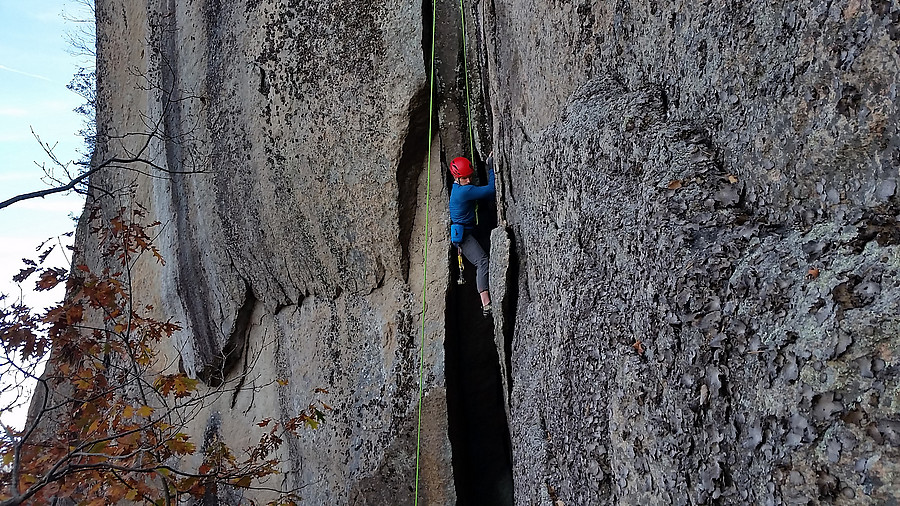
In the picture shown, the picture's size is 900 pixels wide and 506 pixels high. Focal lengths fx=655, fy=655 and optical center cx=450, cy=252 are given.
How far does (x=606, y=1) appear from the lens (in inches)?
129

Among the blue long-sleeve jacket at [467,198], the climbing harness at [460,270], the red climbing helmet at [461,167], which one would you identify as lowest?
the climbing harness at [460,270]

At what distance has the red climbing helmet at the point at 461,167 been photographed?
18.6ft

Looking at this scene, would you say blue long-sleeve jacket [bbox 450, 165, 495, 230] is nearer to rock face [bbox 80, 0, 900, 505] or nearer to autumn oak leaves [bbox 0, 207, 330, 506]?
rock face [bbox 80, 0, 900, 505]

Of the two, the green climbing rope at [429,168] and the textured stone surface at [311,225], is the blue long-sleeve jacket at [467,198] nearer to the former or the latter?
the green climbing rope at [429,168]

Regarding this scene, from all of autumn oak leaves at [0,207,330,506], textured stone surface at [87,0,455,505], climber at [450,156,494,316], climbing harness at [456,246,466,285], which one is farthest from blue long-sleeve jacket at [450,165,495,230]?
autumn oak leaves at [0,207,330,506]

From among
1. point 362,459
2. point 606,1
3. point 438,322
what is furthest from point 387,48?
point 362,459

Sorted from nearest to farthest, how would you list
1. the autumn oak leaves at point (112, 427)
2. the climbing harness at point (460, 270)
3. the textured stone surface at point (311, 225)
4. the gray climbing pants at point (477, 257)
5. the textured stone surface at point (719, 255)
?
1. the textured stone surface at point (719, 255)
2. the autumn oak leaves at point (112, 427)
3. the gray climbing pants at point (477, 257)
4. the climbing harness at point (460, 270)
5. the textured stone surface at point (311, 225)

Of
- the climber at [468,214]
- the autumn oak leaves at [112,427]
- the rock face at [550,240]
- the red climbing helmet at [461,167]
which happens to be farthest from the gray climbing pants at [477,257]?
the autumn oak leaves at [112,427]

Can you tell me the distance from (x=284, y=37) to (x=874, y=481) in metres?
6.04

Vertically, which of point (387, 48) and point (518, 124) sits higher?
point (387, 48)

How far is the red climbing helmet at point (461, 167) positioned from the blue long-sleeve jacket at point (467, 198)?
0.10 m

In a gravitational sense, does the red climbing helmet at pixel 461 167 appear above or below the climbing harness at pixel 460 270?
above

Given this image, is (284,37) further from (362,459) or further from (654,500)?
(654,500)

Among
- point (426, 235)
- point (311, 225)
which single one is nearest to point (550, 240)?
point (426, 235)
